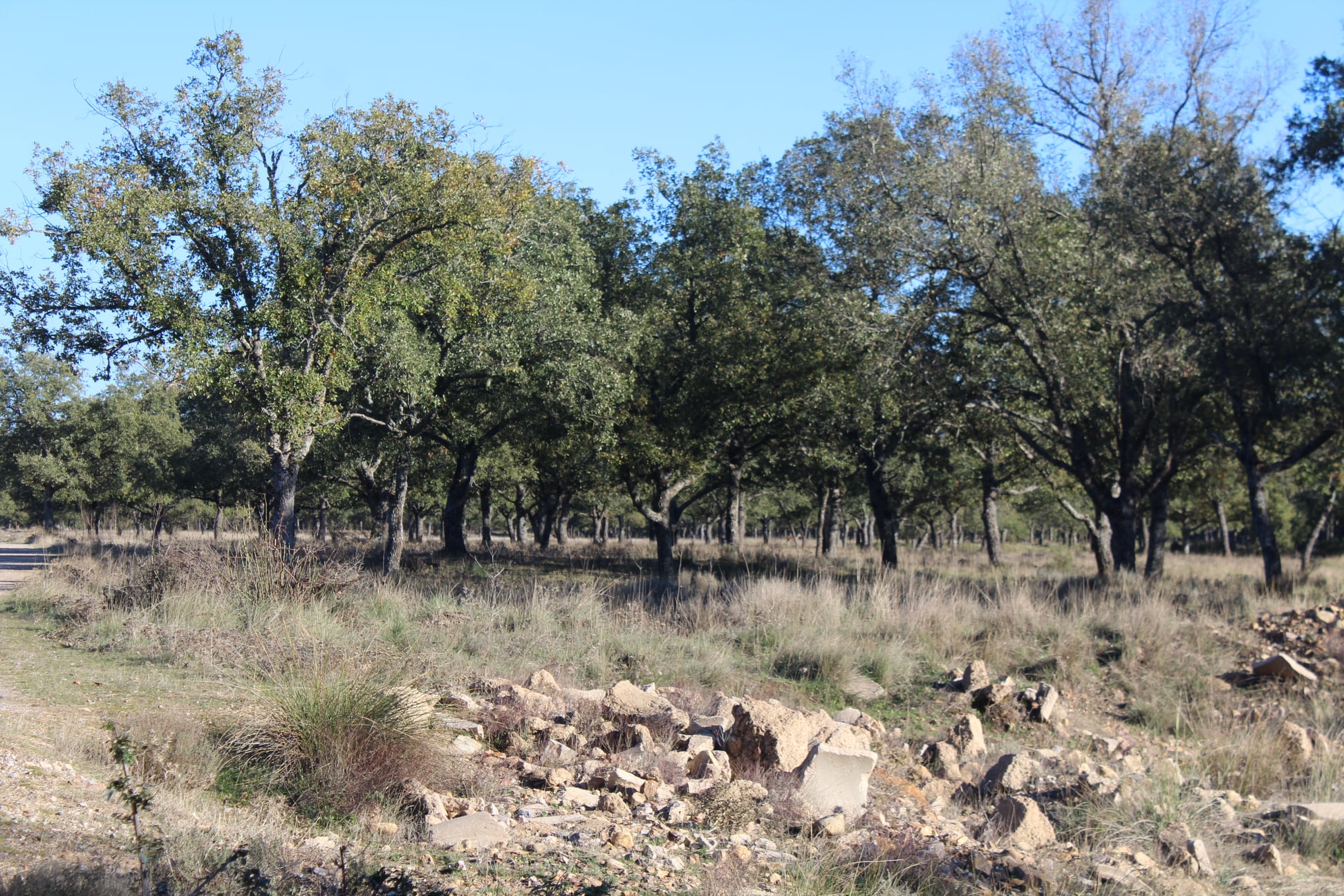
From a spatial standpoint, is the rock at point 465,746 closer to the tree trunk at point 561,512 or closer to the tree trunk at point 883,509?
the tree trunk at point 883,509

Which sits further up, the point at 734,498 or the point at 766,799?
the point at 734,498

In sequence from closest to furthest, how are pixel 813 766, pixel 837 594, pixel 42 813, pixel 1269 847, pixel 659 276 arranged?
1. pixel 42 813
2. pixel 1269 847
3. pixel 813 766
4. pixel 837 594
5. pixel 659 276

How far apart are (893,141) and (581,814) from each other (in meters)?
15.0

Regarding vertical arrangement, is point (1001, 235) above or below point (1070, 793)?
above

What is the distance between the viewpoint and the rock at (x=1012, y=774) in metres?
6.62

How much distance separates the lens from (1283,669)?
32.9ft

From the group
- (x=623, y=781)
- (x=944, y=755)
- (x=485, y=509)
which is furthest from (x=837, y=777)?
(x=485, y=509)

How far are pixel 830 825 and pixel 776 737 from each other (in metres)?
1.11

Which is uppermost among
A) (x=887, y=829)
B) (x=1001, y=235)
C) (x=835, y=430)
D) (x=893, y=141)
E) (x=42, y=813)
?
(x=893, y=141)

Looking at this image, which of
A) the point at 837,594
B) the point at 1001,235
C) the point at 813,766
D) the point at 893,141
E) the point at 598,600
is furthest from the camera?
the point at 893,141

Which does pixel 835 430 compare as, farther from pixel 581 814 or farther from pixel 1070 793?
pixel 581 814

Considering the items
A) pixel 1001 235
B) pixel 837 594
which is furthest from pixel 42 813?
pixel 1001 235

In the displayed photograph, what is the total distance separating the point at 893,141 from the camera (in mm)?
17094

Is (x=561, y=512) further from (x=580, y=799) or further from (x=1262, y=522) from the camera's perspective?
(x=580, y=799)
